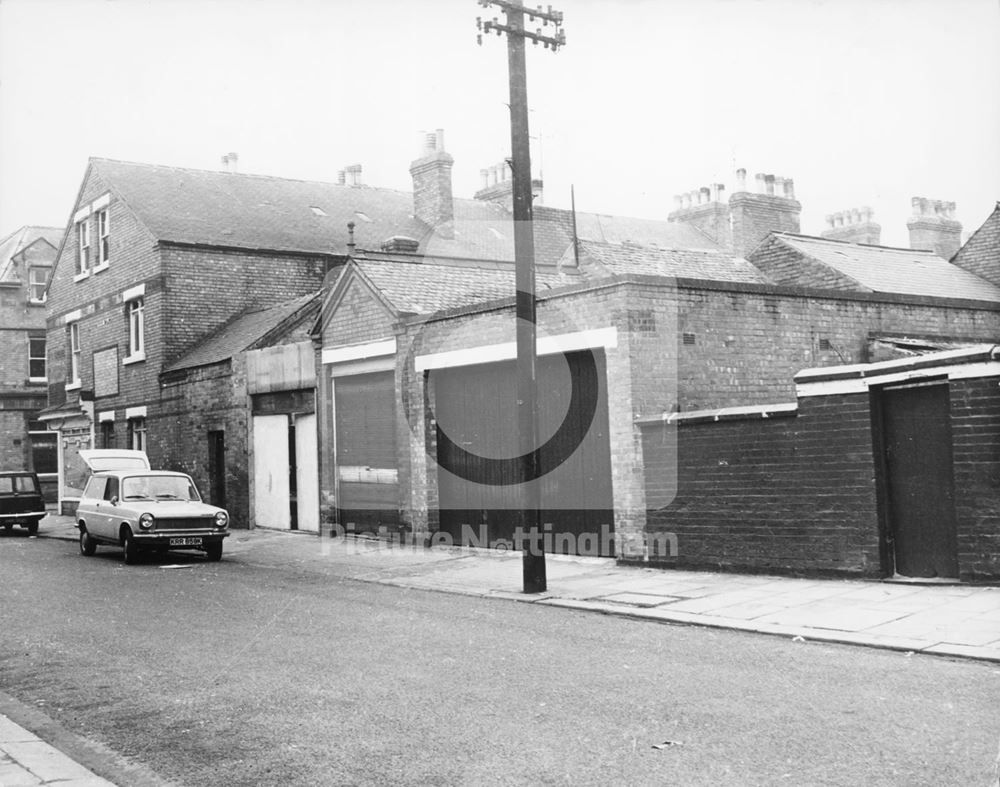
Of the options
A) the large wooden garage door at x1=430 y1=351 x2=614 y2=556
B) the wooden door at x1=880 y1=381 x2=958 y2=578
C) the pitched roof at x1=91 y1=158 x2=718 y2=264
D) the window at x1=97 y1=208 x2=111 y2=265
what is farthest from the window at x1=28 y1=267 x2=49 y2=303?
the wooden door at x1=880 y1=381 x2=958 y2=578

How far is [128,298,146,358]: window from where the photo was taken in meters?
27.8

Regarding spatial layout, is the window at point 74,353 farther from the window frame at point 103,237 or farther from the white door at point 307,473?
the white door at point 307,473

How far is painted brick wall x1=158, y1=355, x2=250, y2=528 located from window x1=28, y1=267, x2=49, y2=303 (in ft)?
48.1

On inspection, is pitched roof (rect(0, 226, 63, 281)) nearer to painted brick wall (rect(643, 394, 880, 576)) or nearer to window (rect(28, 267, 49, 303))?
window (rect(28, 267, 49, 303))

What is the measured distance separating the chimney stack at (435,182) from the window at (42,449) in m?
17.5

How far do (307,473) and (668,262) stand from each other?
836 cm

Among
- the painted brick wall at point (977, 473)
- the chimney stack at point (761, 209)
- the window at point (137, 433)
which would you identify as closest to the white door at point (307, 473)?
the window at point (137, 433)

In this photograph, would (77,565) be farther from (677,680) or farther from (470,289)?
(677,680)

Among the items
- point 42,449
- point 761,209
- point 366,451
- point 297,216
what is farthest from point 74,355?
point 761,209

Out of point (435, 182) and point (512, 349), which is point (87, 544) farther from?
point (435, 182)

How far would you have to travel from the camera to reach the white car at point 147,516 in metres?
15.8

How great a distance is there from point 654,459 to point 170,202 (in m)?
20.2

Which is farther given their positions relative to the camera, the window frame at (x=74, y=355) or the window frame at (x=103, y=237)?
the window frame at (x=74, y=355)

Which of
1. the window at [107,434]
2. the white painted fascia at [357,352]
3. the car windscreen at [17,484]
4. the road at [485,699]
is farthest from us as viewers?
the window at [107,434]
